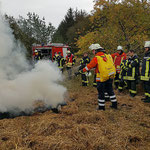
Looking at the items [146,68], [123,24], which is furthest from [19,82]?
[123,24]

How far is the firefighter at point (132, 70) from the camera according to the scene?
592 centimetres

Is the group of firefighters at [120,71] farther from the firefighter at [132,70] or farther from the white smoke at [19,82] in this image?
the white smoke at [19,82]

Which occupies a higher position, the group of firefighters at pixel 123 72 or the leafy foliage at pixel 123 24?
the leafy foliage at pixel 123 24

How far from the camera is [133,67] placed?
6.10 metres

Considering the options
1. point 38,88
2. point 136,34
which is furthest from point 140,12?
point 38,88

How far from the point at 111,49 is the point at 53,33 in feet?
106

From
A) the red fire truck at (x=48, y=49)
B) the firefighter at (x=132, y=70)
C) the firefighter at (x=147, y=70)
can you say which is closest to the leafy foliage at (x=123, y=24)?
the firefighter at (x=132, y=70)

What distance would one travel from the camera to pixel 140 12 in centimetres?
954

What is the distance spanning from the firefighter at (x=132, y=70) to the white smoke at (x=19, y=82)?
3.16m

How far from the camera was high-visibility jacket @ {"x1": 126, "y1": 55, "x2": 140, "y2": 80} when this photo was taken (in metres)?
5.90

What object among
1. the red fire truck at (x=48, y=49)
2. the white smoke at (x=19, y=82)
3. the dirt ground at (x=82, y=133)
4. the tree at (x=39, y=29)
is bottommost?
the dirt ground at (x=82, y=133)

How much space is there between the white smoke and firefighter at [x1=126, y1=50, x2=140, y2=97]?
3.16m

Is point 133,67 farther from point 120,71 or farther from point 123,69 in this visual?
point 120,71

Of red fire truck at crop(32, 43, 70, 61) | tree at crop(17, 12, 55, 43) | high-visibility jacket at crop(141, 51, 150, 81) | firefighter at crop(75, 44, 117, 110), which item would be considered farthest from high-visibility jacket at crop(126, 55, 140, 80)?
tree at crop(17, 12, 55, 43)
